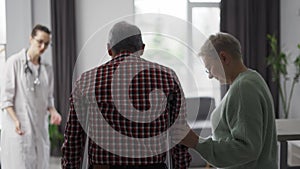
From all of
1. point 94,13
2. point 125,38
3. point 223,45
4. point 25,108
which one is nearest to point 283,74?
point 94,13

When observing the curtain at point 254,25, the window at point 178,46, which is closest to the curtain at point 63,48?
the curtain at point 254,25

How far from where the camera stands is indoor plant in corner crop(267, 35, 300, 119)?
5.76 metres

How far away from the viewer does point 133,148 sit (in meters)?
1.58

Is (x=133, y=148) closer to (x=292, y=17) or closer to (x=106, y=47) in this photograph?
(x=106, y=47)

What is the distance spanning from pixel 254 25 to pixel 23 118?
3946 millimetres

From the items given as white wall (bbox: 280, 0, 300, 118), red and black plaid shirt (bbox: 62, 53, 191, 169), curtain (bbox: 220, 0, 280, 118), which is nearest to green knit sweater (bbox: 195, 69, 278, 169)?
red and black plaid shirt (bbox: 62, 53, 191, 169)

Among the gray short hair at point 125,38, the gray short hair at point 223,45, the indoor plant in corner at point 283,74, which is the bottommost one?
the indoor plant in corner at point 283,74

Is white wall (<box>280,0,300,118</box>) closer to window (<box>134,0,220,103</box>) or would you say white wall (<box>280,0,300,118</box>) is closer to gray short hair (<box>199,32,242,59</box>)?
gray short hair (<box>199,32,242,59</box>)

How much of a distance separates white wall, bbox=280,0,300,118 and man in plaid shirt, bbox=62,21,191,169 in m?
4.66

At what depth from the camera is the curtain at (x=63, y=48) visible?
5977 mm

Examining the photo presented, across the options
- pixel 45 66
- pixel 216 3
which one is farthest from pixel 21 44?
pixel 216 3

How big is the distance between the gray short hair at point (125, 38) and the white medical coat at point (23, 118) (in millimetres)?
1933

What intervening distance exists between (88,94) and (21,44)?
4.29 meters

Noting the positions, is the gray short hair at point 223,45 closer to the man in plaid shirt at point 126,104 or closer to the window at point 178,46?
the window at point 178,46
